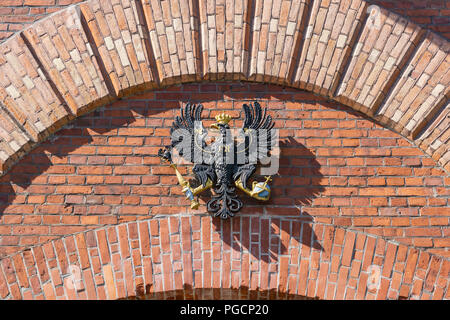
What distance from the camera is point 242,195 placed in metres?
3.69

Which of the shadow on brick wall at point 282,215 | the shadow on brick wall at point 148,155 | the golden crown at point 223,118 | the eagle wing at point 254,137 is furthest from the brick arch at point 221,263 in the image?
the golden crown at point 223,118

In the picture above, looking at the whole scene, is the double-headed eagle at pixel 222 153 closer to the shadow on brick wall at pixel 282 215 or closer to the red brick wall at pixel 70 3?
the shadow on brick wall at pixel 282 215

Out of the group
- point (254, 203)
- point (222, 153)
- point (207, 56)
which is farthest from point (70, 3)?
point (254, 203)

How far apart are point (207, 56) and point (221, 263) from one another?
160 centimetres

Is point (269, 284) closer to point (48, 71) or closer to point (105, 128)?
point (105, 128)

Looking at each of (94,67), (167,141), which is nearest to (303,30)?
(167,141)

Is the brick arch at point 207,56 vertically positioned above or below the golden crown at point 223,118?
above

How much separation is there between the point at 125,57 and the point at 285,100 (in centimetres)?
131

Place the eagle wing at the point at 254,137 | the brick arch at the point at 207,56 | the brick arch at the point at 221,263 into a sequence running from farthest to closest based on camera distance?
the brick arch at the point at 207,56 → the eagle wing at the point at 254,137 → the brick arch at the point at 221,263

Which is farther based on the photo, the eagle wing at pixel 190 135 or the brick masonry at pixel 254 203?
the eagle wing at pixel 190 135

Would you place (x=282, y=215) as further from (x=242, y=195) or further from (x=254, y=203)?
(x=242, y=195)

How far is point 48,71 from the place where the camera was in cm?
384

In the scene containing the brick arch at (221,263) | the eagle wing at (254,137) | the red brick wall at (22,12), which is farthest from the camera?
the red brick wall at (22,12)

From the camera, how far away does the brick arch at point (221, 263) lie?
354 centimetres
